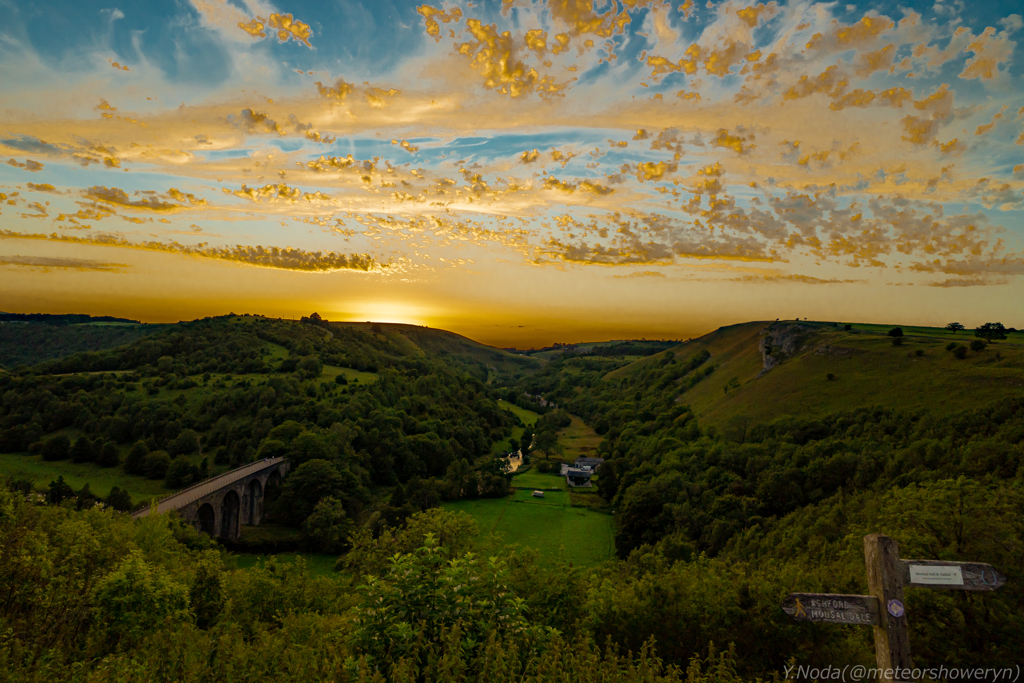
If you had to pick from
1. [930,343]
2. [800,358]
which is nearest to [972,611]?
[930,343]

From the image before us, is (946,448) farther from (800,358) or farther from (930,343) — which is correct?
(800,358)

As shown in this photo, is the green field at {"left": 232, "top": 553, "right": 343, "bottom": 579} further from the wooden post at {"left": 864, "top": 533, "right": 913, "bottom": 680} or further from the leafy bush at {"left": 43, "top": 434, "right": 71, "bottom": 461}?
the wooden post at {"left": 864, "top": 533, "right": 913, "bottom": 680}

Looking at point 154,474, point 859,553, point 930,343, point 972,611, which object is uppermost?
point 930,343

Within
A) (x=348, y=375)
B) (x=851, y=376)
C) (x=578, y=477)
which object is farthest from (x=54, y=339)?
(x=851, y=376)

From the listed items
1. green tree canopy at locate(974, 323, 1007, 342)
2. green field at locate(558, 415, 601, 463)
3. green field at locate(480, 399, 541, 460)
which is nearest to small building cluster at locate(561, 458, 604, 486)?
green field at locate(558, 415, 601, 463)

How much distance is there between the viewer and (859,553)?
23.1 m

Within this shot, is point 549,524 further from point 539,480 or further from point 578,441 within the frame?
point 578,441

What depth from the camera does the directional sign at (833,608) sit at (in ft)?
21.4

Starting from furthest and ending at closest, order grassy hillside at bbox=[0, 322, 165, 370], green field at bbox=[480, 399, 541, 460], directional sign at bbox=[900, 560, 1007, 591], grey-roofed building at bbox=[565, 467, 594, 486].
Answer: grassy hillside at bbox=[0, 322, 165, 370]
green field at bbox=[480, 399, 541, 460]
grey-roofed building at bbox=[565, 467, 594, 486]
directional sign at bbox=[900, 560, 1007, 591]

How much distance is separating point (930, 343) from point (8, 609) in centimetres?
9277

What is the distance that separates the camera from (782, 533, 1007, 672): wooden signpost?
253 inches

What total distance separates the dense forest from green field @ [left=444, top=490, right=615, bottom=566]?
406cm

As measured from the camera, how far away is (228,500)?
58156mm

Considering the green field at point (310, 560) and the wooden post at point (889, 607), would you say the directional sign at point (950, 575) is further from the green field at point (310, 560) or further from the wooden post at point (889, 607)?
the green field at point (310, 560)
